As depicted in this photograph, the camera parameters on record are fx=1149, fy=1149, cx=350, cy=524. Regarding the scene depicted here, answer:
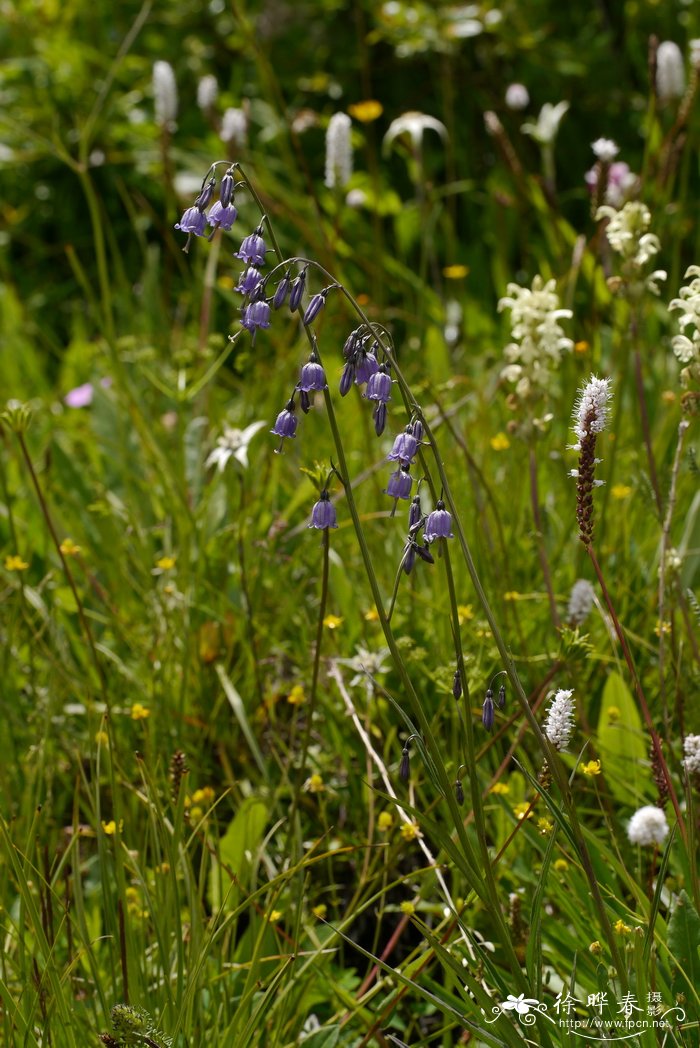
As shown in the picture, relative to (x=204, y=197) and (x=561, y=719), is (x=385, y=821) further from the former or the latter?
(x=204, y=197)

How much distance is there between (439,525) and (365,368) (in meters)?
0.19

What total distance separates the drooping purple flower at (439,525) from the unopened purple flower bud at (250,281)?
314 mm

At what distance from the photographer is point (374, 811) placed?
1.98 m

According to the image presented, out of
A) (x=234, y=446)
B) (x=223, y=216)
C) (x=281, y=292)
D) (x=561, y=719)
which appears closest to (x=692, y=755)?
(x=561, y=719)

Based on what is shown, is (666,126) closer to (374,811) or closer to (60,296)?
(60,296)

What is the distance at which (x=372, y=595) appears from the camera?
1632mm

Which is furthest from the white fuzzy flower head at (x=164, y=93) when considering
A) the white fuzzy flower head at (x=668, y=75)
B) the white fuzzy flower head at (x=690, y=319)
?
the white fuzzy flower head at (x=690, y=319)

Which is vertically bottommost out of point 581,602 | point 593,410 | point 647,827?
point 647,827

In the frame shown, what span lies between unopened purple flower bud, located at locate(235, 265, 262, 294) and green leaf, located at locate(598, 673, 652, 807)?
1.04 m

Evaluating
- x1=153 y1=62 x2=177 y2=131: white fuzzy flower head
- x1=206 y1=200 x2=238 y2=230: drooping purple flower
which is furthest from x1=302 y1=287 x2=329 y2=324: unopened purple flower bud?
x1=153 y1=62 x2=177 y2=131: white fuzzy flower head

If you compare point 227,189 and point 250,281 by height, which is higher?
point 227,189

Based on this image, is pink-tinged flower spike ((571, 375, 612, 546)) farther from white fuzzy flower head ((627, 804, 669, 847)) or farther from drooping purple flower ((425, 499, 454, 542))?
white fuzzy flower head ((627, 804, 669, 847))

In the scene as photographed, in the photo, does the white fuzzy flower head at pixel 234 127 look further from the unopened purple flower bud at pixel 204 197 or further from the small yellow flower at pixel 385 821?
the small yellow flower at pixel 385 821

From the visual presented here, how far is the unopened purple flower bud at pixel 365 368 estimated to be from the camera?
1244 millimetres
